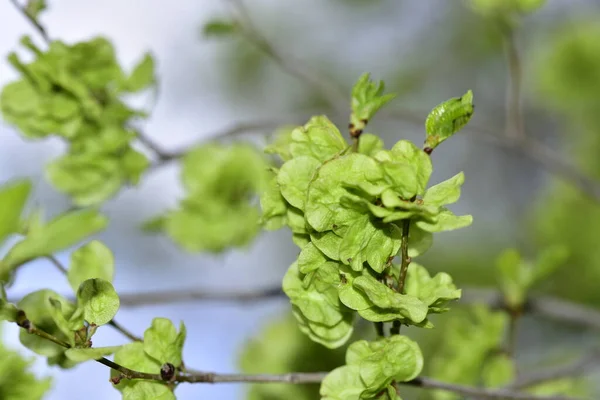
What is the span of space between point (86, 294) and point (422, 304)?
31cm

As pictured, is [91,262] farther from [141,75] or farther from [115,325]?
[141,75]

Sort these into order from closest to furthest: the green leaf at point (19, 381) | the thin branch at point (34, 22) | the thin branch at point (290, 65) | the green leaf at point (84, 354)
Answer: the green leaf at point (84, 354) → the green leaf at point (19, 381) → the thin branch at point (34, 22) → the thin branch at point (290, 65)

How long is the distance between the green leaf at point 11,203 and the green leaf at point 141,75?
2.38ft

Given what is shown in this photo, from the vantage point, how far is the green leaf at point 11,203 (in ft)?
1.23

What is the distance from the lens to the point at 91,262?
68cm

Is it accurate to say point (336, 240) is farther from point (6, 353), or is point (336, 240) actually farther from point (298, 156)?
point (6, 353)

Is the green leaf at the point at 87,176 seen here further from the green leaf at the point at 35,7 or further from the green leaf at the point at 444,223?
the green leaf at the point at 444,223

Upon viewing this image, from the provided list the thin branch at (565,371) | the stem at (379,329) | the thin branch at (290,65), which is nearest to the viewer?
the stem at (379,329)

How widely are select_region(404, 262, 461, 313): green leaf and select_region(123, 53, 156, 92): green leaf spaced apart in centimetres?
66

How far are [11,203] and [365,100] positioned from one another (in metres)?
0.37

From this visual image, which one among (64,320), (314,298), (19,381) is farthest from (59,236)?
(19,381)

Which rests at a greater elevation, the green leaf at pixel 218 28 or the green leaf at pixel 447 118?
the green leaf at pixel 218 28

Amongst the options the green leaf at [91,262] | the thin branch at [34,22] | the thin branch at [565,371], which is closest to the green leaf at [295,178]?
the green leaf at [91,262]

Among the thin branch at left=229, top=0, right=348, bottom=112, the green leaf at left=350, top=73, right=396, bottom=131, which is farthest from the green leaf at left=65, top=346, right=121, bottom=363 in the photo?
the thin branch at left=229, top=0, right=348, bottom=112
